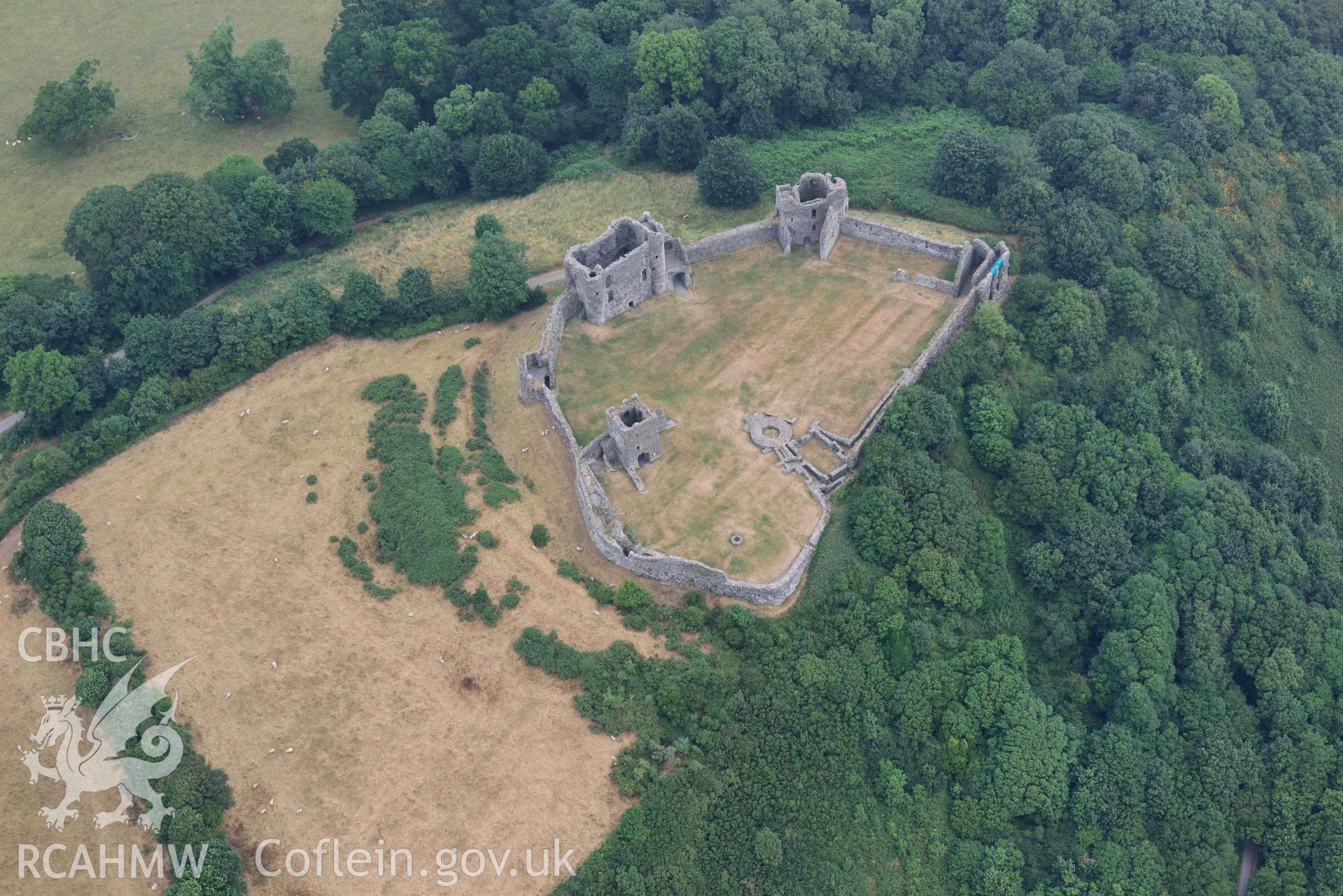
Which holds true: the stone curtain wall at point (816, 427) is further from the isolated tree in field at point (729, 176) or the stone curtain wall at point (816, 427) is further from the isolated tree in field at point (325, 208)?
the isolated tree in field at point (325, 208)

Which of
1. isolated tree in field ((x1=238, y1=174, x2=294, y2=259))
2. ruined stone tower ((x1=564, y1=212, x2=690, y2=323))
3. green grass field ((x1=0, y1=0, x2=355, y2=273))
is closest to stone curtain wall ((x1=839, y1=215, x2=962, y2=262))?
ruined stone tower ((x1=564, y1=212, x2=690, y2=323))

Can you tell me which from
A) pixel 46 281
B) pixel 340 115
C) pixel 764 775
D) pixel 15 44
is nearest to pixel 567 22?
pixel 340 115

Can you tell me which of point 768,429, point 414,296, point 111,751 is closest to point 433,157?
point 414,296

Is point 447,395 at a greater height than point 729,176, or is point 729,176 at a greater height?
point 729,176

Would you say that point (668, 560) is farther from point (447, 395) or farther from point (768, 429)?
point (447, 395)

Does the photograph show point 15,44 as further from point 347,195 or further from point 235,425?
point 235,425

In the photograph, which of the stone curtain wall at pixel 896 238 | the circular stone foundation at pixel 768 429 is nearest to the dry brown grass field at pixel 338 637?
the circular stone foundation at pixel 768 429

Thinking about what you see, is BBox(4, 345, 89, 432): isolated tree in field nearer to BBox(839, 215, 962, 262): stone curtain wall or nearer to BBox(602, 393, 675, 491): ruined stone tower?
BBox(602, 393, 675, 491): ruined stone tower

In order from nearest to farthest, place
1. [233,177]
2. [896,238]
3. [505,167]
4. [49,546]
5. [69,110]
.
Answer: [49,546] → [896,238] → [233,177] → [505,167] → [69,110]
